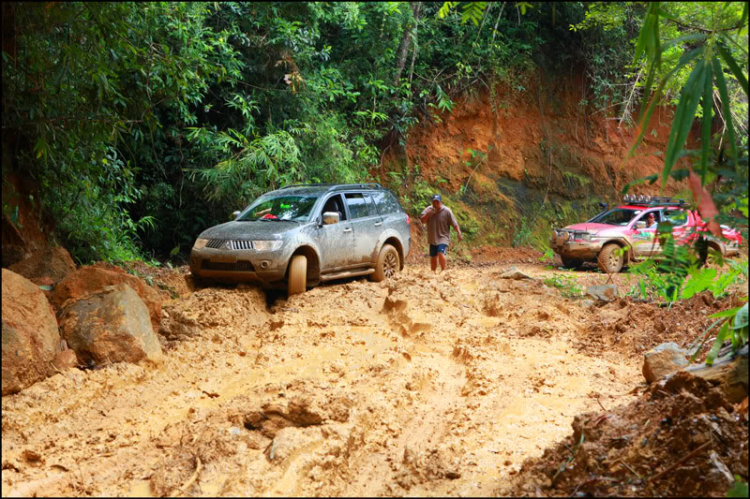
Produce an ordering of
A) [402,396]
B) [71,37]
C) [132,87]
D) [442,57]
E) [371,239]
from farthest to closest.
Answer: [442,57]
[371,239]
[132,87]
[71,37]
[402,396]

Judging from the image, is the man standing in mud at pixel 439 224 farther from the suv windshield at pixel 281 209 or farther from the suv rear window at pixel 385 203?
the suv windshield at pixel 281 209

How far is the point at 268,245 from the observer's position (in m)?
9.27

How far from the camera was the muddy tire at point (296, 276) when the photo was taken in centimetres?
946

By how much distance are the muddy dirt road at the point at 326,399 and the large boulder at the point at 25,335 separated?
0.16 metres

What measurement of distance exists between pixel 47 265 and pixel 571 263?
40.2 feet

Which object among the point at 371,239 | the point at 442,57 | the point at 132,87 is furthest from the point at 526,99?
the point at 132,87

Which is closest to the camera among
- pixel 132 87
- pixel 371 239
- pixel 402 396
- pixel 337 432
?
pixel 337 432

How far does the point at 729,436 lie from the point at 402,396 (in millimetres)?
2749

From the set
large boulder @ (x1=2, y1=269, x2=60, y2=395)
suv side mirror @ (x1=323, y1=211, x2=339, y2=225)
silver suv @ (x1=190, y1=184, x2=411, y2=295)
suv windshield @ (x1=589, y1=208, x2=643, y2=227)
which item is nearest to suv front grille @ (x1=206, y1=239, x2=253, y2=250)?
silver suv @ (x1=190, y1=184, x2=411, y2=295)

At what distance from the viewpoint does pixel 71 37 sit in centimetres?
655

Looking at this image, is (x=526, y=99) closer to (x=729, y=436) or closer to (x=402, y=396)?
(x=402, y=396)

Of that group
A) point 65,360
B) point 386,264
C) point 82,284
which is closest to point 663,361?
point 65,360

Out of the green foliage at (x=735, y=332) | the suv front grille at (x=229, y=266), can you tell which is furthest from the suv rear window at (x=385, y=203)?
the green foliage at (x=735, y=332)

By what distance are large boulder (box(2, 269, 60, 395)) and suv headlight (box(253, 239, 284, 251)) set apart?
3334 millimetres
